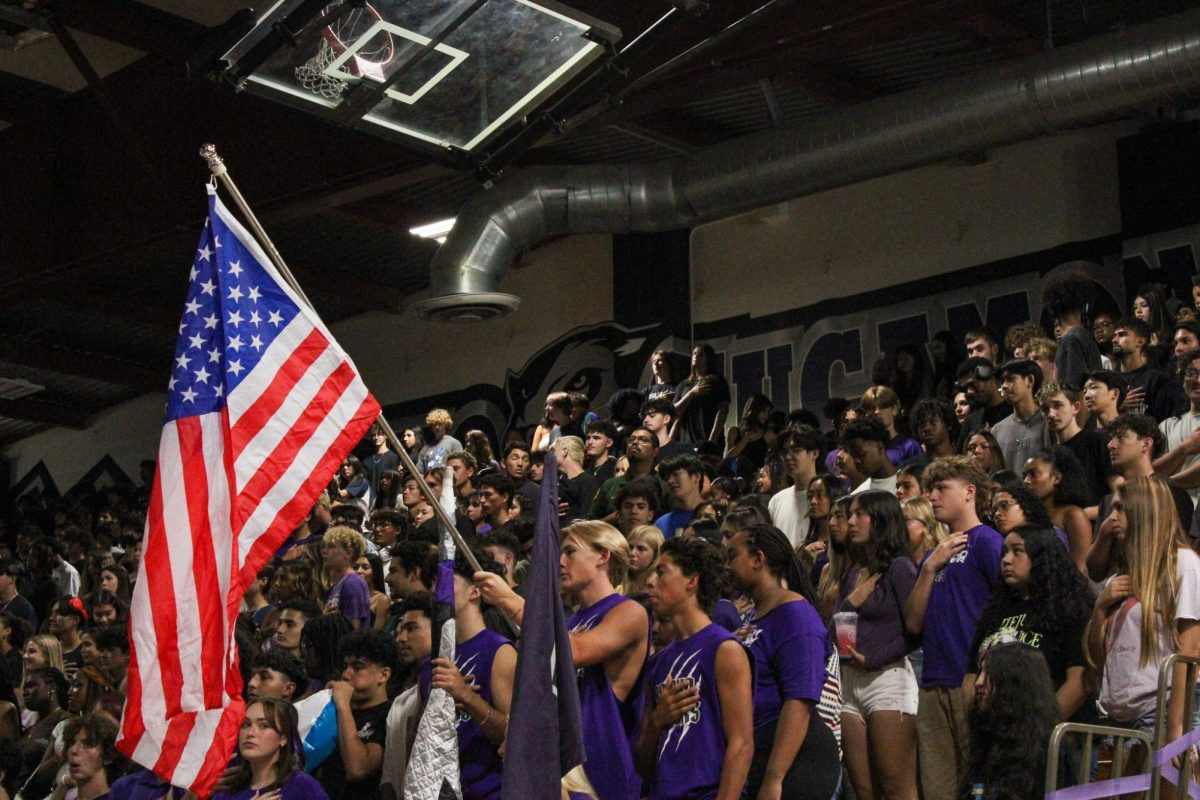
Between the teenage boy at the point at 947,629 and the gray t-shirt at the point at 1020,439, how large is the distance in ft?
6.69

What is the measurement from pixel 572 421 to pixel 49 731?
5419mm

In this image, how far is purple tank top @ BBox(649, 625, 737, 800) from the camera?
16.9 feet

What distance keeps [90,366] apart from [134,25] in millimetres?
10251

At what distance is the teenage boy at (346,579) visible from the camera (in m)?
9.15

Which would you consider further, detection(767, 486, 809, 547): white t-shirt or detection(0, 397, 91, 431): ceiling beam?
detection(0, 397, 91, 431): ceiling beam

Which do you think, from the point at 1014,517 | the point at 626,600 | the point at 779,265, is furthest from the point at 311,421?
the point at 779,265

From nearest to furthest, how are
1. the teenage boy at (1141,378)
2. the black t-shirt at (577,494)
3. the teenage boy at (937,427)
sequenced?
the teenage boy at (1141,378) → the teenage boy at (937,427) → the black t-shirt at (577,494)

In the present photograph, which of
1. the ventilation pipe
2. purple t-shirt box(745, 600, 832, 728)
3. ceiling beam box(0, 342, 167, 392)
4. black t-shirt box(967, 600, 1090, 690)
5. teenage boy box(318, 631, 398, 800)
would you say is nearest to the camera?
purple t-shirt box(745, 600, 832, 728)

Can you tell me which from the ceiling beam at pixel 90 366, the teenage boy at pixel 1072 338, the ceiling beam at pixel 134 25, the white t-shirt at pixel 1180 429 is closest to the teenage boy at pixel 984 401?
the teenage boy at pixel 1072 338

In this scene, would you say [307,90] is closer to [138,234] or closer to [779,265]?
[138,234]

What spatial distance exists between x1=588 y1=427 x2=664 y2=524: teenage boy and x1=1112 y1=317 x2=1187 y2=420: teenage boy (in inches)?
120

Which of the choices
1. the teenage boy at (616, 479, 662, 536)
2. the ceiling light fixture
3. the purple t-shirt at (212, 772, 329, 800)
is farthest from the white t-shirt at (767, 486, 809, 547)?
the ceiling light fixture

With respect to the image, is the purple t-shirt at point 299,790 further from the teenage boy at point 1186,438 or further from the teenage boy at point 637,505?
the teenage boy at point 1186,438

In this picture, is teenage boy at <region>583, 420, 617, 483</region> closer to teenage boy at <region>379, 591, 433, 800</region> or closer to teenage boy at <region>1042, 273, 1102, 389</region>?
teenage boy at <region>1042, 273, 1102, 389</region>
